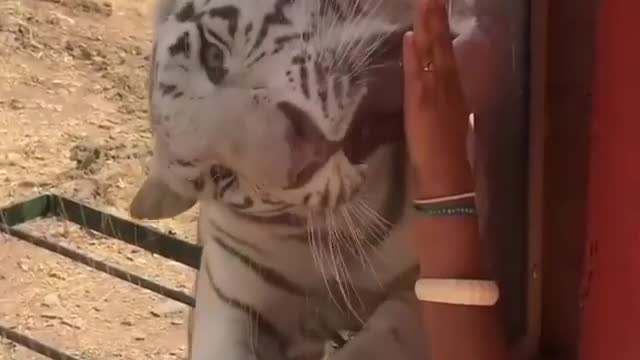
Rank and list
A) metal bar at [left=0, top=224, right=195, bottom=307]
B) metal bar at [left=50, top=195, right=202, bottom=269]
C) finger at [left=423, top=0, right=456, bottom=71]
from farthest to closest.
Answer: metal bar at [left=0, top=224, right=195, bottom=307]
metal bar at [left=50, top=195, right=202, bottom=269]
finger at [left=423, top=0, right=456, bottom=71]

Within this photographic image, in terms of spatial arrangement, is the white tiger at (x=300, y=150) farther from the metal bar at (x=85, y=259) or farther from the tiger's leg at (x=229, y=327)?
the metal bar at (x=85, y=259)

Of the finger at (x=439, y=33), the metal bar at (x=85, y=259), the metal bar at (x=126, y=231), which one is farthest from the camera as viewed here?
the metal bar at (x=85, y=259)

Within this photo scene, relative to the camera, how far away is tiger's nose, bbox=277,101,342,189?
0.46 metres

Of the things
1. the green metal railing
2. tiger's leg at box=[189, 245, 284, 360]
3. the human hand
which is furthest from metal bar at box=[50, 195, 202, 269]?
the human hand

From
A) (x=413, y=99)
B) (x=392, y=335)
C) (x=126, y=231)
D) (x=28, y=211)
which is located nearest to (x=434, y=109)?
(x=413, y=99)

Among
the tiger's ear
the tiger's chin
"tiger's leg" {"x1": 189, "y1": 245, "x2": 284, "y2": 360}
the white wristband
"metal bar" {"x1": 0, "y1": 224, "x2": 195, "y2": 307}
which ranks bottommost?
"metal bar" {"x1": 0, "y1": 224, "x2": 195, "y2": 307}

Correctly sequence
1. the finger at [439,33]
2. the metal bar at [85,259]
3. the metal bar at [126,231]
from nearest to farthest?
the finger at [439,33]
the metal bar at [126,231]
the metal bar at [85,259]

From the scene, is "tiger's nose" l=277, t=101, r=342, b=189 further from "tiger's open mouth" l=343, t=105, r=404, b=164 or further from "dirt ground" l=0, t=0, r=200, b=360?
"dirt ground" l=0, t=0, r=200, b=360

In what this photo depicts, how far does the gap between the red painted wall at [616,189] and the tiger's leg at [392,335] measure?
76 millimetres

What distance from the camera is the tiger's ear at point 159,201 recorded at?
0.50 meters

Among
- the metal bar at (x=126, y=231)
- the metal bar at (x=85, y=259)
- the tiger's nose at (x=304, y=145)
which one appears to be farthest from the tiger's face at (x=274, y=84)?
the metal bar at (x=85, y=259)

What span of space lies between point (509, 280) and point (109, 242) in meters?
0.45

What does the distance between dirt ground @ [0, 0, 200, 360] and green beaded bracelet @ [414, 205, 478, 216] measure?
1.17 ft

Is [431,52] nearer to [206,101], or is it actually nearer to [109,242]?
[206,101]
